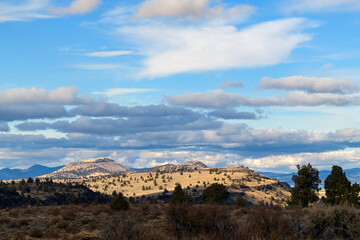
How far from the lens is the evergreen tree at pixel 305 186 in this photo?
56.3 m

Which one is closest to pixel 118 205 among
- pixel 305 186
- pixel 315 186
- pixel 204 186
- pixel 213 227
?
pixel 213 227

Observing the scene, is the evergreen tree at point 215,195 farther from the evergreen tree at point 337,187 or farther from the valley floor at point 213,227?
the valley floor at point 213,227

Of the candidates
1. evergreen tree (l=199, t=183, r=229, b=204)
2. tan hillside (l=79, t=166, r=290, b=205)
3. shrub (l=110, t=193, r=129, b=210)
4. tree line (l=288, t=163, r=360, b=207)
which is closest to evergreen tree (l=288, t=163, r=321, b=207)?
tree line (l=288, t=163, r=360, b=207)

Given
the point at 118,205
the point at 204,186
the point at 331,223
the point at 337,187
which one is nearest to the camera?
→ the point at 331,223

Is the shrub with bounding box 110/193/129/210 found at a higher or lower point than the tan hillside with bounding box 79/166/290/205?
higher

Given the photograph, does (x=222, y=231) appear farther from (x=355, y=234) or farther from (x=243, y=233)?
(x=355, y=234)

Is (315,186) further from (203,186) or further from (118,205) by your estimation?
(203,186)

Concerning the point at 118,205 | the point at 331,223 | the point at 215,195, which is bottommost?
the point at 215,195

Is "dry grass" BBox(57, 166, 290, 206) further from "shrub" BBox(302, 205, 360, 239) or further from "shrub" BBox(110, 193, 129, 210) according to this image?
"shrub" BBox(302, 205, 360, 239)

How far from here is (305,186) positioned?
57.1m

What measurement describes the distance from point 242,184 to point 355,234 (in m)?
126

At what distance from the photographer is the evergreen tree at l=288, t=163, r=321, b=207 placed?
56.3 m

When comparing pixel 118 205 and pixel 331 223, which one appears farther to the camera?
pixel 118 205

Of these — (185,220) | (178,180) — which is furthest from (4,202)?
(178,180)
